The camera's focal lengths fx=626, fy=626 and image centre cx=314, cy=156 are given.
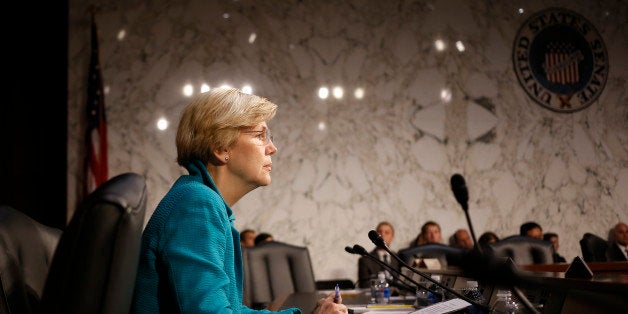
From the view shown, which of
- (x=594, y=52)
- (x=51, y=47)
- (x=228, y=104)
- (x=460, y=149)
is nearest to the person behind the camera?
(x=228, y=104)

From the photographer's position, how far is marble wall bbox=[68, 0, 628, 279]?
7.01m

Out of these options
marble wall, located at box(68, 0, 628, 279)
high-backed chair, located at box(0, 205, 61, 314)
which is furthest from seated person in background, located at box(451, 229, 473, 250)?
high-backed chair, located at box(0, 205, 61, 314)

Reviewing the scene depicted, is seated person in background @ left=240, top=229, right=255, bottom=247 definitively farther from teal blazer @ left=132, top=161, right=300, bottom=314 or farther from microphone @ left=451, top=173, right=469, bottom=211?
teal blazer @ left=132, top=161, right=300, bottom=314

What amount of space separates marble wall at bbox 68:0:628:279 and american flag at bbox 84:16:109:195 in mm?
194

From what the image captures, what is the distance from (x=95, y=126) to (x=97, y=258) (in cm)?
625

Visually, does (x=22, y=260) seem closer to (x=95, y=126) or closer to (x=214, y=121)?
(x=214, y=121)

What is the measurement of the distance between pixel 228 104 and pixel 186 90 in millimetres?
5470

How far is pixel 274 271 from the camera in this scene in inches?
154

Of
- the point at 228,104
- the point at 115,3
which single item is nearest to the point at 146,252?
the point at 228,104

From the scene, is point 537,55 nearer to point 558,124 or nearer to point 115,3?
point 558,124

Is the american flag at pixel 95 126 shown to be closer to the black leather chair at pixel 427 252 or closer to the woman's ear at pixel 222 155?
the black leather chair at pixel 427 252

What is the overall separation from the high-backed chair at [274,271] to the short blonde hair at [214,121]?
6.72 ft

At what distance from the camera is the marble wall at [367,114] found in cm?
701

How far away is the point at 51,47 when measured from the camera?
6805mm
